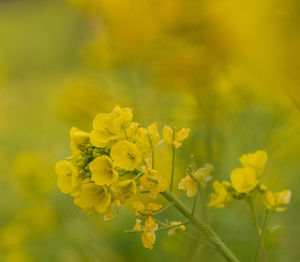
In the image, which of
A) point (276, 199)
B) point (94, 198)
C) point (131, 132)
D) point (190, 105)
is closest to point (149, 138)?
point (131, 132)

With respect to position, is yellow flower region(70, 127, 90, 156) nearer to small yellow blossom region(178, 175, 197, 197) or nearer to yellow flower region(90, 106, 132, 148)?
yellow flower region(90, 106, 132, 148)

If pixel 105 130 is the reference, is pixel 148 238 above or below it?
below

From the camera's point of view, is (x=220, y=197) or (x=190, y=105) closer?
(x=220, y=197)

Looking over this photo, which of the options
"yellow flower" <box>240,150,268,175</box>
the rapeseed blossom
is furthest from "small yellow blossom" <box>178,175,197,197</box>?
"yellow flower" <box>240,150,268,175</box>

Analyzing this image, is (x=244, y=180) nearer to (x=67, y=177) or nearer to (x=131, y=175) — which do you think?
(x=131, y=175)

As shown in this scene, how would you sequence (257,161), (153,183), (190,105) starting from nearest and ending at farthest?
(153,183)
(257,161)
(190,105)

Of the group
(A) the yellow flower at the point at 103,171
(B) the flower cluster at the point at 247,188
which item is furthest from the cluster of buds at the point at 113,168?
(B) the flower cluster at the point at 247,188
